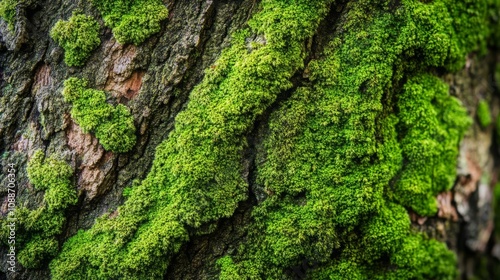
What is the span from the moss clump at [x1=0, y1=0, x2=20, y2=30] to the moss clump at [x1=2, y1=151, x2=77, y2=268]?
50.3 inches

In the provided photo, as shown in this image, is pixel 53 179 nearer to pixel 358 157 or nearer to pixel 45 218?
pixel 45 218

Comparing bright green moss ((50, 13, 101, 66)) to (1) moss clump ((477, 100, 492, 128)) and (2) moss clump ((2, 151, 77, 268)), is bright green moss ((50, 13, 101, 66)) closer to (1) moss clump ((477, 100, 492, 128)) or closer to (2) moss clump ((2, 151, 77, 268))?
(2) moss clump ((2, 151, 77, 268))

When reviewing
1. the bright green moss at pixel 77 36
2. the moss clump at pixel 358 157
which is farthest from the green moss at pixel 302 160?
the bright green moss at pixel 77 36

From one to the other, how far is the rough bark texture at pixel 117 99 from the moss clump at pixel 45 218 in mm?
70

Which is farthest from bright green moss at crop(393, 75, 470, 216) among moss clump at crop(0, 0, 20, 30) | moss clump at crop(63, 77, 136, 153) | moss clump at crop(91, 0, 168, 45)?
moss clump at crop(0, 0, 20, 30)

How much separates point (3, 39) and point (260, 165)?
2.46 metres

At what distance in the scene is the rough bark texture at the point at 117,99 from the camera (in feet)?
10.3

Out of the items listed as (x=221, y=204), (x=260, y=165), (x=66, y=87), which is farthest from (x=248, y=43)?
(x=66, y=87)

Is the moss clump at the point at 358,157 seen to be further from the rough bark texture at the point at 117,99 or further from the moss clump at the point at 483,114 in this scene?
the moss clump at the point at 483,114

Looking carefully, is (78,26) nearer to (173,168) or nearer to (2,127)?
(2,127)

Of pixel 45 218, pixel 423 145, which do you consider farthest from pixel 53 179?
pixel 423 145

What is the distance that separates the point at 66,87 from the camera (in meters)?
3.14

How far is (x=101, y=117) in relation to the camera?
3.10m

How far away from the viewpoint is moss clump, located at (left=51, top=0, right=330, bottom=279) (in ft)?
9.70
